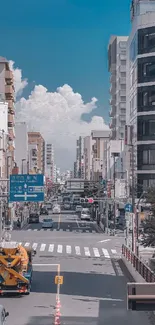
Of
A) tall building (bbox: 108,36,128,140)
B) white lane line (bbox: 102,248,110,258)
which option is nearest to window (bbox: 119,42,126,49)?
tall building (bbox: 108,36,128,140)

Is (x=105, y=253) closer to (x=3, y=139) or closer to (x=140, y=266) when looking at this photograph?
(x=140, y=266)

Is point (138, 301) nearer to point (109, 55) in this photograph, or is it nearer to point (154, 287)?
point (154, 287)

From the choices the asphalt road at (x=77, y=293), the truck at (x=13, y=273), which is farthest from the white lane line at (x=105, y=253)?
the truck at (x=13, y=273)

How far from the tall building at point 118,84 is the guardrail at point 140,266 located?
91993 mm

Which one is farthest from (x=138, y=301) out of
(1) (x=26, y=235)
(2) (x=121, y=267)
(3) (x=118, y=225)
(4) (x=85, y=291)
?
(3) (x=118, y=225)

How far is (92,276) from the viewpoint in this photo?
37.9 m

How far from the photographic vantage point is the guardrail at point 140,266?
29897 mm

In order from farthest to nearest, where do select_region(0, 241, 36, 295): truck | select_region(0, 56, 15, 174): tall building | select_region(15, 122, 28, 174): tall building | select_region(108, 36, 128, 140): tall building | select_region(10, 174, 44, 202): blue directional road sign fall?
1. select_region(15, 122, 28, 174): tall building
2. select_region(108, 36, 128, 140): tall building
3. select_region(0, 56, 15, 174): tall building
4. select_region(10, 174, 44, 202): blue directional road sign
5. select_region(0, 241, 36, 295): truck

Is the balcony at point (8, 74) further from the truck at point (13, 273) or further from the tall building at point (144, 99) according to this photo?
the truck at point (13, 273)

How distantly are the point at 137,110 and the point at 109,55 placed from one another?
72.0 meters

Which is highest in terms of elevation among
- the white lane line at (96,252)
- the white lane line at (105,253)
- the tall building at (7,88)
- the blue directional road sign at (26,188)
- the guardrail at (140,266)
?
the tall building at (7,88)

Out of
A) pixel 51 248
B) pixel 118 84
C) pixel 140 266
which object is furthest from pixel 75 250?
pixel 118 84

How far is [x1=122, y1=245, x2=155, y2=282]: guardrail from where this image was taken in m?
29.9

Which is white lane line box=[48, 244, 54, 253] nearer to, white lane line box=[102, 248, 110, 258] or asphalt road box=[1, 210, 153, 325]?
asphalt road box=[1, 210, 153, 325]
